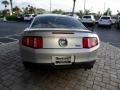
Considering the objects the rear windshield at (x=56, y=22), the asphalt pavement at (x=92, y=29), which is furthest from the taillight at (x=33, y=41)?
the asphalt pavement at (x=92, y=29)

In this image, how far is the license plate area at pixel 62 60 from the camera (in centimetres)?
364

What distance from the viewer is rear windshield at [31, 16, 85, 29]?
15.2 feet

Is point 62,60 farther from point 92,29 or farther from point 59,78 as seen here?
point 92,29

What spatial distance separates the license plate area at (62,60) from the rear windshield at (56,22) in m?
1.19

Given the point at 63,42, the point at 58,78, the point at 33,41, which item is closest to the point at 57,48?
the point at 63,42

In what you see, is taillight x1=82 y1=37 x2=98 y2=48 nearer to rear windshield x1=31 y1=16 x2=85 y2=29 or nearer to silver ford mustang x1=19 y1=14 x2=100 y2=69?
silver ford mustang x1=19 y1=14 x2=100 y2=69

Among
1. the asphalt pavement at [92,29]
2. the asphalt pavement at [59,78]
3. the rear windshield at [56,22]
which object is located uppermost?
the rear windshield at [56,22]

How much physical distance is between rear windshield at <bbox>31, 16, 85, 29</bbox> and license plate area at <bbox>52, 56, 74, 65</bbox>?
3.90 ft

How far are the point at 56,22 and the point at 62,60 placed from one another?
60.4 inches

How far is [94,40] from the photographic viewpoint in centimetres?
402

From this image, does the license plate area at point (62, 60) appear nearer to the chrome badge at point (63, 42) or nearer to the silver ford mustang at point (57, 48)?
the silver ford mustang at point (57, 48)

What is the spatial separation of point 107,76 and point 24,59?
226 centimetres

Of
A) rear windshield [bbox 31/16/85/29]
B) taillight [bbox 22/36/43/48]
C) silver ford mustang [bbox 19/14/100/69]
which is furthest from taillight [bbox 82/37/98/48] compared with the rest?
taillight [bbox 22/36/43/48]

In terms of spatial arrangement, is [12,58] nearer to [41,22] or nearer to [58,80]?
[41,22]
